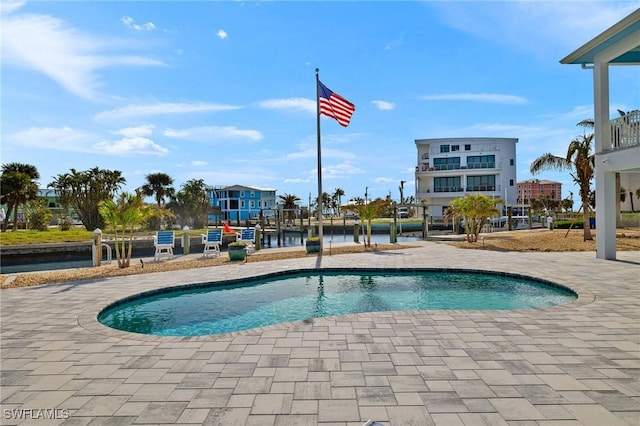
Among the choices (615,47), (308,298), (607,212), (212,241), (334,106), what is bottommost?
(308,298)

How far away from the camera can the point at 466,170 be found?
145 ft

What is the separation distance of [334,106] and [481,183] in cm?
3407

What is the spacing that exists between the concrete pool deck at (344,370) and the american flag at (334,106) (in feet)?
34.0

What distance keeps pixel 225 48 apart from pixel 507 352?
39.4 feet

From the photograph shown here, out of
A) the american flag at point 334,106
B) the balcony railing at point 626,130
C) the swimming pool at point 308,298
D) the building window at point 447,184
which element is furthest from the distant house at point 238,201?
the balcony railing at point 626,130

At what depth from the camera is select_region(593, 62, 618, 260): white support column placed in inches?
480

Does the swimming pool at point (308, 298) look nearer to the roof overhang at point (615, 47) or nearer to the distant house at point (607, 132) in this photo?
the distant house at point (607, 132)

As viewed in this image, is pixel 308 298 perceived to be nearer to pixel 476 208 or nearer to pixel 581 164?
pixel 476 208

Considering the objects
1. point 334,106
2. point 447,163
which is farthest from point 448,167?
point 334,106

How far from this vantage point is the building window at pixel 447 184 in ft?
147

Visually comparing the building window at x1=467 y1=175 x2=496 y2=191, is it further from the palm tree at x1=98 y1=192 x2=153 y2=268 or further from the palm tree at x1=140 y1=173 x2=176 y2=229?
the palm tree at x1=98 y1=192 x2=153 y2=268

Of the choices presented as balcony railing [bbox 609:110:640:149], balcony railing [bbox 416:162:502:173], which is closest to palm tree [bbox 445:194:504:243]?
balcony railing [bbox 609:110:640:149]

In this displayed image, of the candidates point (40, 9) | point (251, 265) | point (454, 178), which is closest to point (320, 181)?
point (251, 265)

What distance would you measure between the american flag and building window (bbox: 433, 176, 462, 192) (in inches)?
1293
